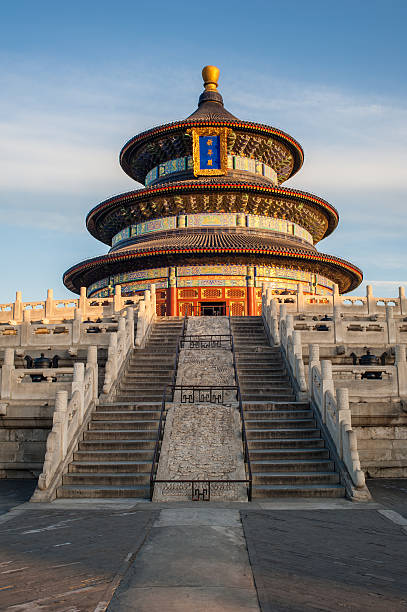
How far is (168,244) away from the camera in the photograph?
3475 cm

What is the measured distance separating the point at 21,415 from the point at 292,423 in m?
6.29

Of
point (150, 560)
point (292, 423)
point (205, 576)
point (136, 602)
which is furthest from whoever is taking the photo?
point (292, 423)

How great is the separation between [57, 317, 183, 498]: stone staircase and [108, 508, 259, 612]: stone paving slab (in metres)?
3.25

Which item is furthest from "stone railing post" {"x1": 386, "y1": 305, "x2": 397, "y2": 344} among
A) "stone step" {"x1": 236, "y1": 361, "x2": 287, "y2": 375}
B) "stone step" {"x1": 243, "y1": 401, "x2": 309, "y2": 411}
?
"stone step" {"x1": 243, "y1": 401, "x2": 309, "y2": 411}

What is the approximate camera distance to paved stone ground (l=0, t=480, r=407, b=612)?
16.7 ft

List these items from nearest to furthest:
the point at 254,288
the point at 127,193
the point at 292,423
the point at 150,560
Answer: the point at 150,560, the point at 292,423, the point at 254,288, the point at 127,193

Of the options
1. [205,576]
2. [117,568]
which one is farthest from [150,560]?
[205,576]

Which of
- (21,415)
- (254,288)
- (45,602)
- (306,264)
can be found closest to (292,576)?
(45,602)

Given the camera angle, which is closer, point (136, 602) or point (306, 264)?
point (136, 602)

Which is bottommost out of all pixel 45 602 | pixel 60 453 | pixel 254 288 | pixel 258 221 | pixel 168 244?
pixel 45 602

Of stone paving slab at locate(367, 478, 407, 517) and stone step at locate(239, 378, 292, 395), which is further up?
stone step at locate(239, 378, 292, 395)

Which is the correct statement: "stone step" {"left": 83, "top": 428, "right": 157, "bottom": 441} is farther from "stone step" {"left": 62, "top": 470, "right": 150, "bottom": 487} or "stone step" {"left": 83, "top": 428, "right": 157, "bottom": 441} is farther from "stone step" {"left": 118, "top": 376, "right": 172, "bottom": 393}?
"stone step" {"left": 118, "top": 376, "right": 172, "bottom": 393}

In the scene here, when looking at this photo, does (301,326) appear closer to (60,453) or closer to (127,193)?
(60,453)

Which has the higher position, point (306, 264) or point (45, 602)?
point (306, 264)
